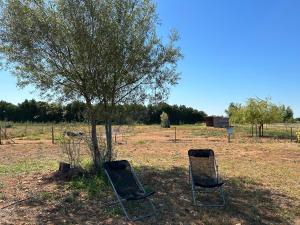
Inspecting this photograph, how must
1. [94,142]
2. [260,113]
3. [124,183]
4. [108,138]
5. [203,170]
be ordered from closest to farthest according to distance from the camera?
1. [124,183]
2. [203,170]
3. [94,142]
4. [108,138]
5. [260,113]

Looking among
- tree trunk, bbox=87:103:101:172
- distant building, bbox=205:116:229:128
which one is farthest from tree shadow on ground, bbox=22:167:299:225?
distant building, bbox=205:116:229:128

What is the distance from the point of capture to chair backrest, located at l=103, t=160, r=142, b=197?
700 cm

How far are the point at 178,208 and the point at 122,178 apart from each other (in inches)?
43.9

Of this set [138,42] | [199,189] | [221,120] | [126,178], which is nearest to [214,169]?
[199,189]

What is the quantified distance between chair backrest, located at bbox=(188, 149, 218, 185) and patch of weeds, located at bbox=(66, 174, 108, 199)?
1.77 metres

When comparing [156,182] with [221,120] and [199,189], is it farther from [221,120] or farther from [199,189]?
[221,120]

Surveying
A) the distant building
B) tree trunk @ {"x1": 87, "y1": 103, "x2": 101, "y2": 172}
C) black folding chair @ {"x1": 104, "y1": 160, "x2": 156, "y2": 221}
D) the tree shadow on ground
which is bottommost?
the tree shadow on ground

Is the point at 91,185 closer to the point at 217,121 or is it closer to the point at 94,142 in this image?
the point at 94,142

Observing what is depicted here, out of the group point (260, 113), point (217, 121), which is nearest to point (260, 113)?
point (260, 113)

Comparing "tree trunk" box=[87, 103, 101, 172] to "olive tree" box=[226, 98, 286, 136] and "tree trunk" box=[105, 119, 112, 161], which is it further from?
"olive tree" box=[226, 98, 286, 136]

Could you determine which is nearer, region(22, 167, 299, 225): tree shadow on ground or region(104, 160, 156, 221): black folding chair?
region(22, 167, 299, 225): tree shadow on ground

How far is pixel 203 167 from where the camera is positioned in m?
8.10

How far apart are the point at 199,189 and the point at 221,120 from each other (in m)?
Answer: 47.9

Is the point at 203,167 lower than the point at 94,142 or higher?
lower
